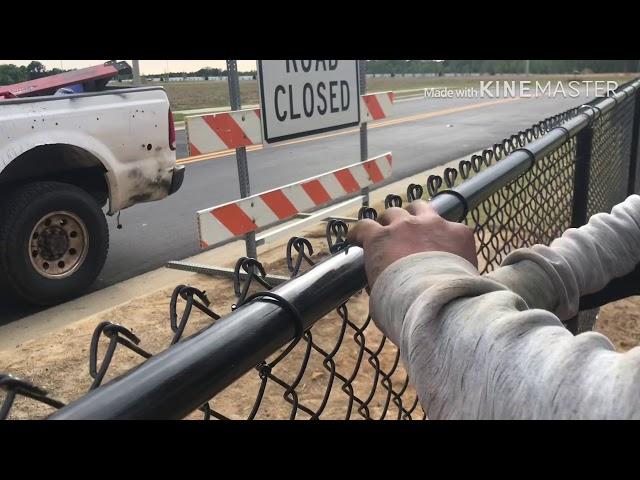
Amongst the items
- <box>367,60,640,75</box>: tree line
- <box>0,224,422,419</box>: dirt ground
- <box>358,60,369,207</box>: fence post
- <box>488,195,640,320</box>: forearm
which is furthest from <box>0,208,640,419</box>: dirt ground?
<box>367,60,640,75</box>: tree line

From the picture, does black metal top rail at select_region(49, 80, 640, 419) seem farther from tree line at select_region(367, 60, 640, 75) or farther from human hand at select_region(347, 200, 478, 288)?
tree line at select_region(367, 60, 640, 75)

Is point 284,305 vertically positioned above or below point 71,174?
above

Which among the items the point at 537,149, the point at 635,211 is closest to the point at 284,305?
the point at 635,211

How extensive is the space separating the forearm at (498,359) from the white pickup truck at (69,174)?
4.52 meters

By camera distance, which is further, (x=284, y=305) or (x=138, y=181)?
(x=138, y=181)

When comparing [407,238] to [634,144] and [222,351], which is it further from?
[634,144]

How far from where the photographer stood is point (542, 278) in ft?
4.87

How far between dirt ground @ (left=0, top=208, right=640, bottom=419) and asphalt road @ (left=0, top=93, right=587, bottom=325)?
35.7 inches

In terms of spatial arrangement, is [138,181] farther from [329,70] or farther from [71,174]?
[329,70]

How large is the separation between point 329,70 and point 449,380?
519 cm

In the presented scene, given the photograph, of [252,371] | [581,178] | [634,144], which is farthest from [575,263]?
[634,144]

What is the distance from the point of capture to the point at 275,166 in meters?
12.0

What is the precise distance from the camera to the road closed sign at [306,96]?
5.12 metres

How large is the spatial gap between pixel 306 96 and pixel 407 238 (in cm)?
455
